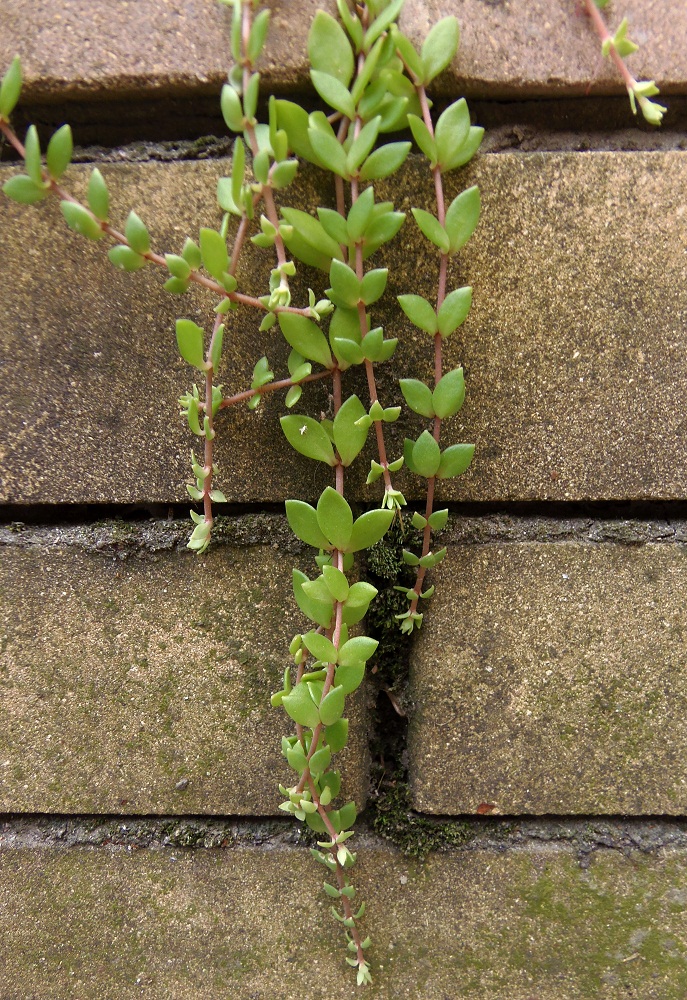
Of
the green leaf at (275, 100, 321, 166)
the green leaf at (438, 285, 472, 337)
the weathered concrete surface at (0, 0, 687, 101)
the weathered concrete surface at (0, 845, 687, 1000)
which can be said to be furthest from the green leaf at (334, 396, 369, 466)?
the weathered concrete surface at (0, 845, 687, 1000)

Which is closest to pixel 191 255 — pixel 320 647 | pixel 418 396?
pixel 418 396

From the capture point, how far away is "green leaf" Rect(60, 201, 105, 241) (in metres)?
0.47

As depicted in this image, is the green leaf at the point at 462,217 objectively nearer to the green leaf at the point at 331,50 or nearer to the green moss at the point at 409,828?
the green leaf at the point at 331,50

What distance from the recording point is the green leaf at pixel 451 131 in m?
0.52

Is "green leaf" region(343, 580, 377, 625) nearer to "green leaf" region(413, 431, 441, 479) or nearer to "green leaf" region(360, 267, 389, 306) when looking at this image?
"green leaf" region(413, 431, 441, 479)

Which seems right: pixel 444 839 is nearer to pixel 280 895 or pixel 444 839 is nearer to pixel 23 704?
pixel 280 895

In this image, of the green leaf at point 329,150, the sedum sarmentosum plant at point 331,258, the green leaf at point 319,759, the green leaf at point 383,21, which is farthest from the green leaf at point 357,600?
the green leaf at point 383,21

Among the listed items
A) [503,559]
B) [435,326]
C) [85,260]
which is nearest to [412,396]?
[435,326]

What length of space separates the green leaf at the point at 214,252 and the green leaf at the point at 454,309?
0.19m

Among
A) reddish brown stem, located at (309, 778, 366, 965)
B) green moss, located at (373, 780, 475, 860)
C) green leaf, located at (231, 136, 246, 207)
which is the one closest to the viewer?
green leaf, located at (231, 136, 246, 207)

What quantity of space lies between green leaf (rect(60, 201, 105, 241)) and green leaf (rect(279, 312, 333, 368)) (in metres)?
0.16

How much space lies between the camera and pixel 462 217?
525 mm

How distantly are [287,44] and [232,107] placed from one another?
0.17m

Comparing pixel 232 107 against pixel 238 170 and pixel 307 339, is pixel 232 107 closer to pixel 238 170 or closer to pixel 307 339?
pixel 238 170
